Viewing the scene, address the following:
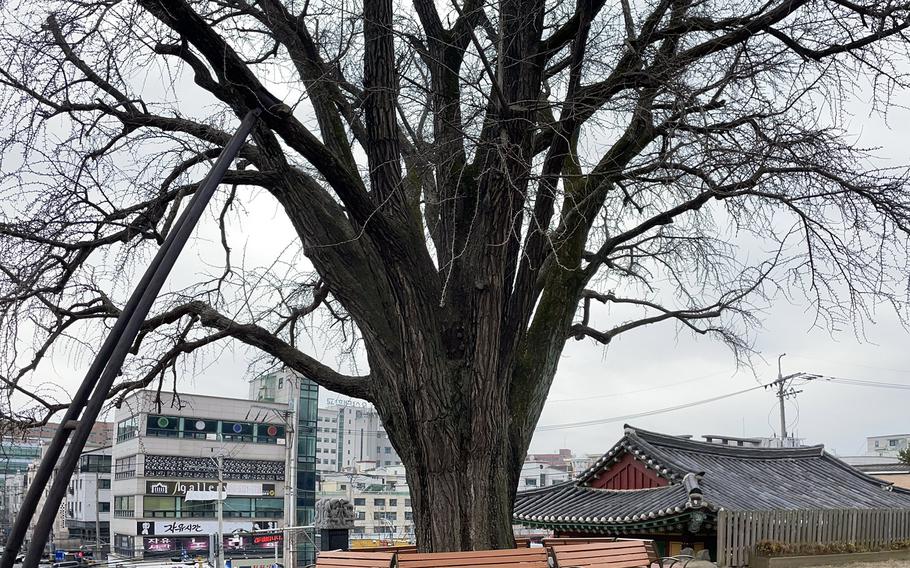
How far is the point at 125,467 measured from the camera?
194ft

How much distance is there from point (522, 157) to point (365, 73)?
161 cm

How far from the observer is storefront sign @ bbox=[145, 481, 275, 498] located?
189ft

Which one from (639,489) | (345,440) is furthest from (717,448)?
(345,440)

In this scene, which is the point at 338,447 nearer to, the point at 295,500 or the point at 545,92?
the point at 295,500

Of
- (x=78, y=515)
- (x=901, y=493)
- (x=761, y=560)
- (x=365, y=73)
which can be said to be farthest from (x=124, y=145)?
(x=78, y=515)

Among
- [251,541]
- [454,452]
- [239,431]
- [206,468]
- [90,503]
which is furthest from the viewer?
[90,503]

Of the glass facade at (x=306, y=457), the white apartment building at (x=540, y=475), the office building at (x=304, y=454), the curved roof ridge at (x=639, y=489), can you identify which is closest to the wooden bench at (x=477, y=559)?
the curved roof ridge at (x=639, y=489)

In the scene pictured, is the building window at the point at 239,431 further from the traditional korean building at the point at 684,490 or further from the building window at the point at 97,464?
the traditional korean building at the point at 684,490

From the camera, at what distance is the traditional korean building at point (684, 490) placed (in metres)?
16.8

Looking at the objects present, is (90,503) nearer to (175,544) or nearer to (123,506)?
(123,506)

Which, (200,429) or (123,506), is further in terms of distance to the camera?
(200,429)

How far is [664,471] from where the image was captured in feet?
59.5

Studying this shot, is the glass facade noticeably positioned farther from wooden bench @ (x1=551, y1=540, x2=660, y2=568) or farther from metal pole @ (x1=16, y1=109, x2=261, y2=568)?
metal pole @ (x1=16, y1=109, x2=261, y2=568)

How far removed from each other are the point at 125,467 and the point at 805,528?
53.1 metres
